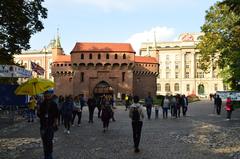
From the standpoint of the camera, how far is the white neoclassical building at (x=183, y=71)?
137000 mm

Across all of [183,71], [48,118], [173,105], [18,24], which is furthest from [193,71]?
[48,118]

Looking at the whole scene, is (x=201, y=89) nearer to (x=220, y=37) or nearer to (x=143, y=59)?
(x=143, y=59)

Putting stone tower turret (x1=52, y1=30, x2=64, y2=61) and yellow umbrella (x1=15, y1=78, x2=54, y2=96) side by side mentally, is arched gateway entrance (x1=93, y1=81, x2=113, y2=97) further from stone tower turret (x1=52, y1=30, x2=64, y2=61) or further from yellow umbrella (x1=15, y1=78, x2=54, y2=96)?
yellow umbrella (x1=15, y1=78, x2=54, y2=96)

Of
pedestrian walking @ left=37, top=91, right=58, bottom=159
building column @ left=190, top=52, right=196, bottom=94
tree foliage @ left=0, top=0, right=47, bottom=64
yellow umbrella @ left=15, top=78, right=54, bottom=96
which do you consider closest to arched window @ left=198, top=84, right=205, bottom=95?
building column @ left=190, top=52, right=196, bottom=94

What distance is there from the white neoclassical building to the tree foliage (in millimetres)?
105290

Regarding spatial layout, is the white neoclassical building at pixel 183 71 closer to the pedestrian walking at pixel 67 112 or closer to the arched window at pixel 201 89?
the arched window at pixel 201 89

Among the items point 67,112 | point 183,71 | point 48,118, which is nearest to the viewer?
point 48,118

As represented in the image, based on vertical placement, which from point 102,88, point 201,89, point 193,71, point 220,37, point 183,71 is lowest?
Answer: point 102,88

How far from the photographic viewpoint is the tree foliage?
28.2 m

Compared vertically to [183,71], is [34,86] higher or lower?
lower

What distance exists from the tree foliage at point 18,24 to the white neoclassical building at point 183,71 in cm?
10529

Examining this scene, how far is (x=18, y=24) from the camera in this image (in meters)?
29.3

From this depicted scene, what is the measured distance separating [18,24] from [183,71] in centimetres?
11680

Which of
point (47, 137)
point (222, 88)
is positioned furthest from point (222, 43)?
point (222, 88)
